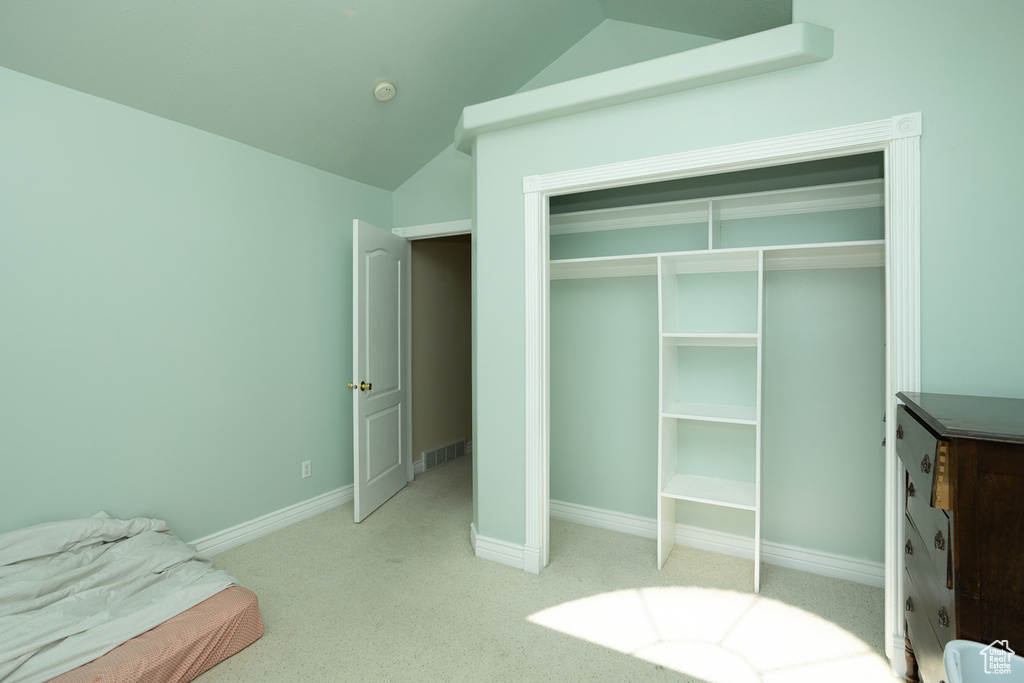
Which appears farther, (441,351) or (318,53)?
(441,351)

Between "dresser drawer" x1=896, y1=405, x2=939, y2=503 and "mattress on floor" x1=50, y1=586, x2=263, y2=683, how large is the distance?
94.4 inches

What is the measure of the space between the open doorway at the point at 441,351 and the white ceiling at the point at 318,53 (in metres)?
1.27

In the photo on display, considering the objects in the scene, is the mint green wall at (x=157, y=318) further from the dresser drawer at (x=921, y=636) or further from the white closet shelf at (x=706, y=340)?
the dresser drawer at (x=921, y=636)

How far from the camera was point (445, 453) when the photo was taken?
4.75 meters

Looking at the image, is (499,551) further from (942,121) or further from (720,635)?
(942,121)

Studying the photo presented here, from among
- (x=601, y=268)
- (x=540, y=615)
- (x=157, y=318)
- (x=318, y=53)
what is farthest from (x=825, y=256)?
(x=157, y=318)

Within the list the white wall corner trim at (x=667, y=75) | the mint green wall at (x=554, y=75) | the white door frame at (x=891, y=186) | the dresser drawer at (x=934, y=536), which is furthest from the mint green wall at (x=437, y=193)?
the dresser drawer at (x=934, y=536)

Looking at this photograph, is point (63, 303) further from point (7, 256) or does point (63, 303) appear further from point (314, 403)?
point (314, 403)

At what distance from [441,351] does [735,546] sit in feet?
9.67

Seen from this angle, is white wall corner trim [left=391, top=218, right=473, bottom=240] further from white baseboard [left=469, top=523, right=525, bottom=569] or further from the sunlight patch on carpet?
the sunlight patch on carpet

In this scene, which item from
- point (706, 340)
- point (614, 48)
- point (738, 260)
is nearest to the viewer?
point (738, 260)

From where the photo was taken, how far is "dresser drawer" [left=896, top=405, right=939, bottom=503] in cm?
130

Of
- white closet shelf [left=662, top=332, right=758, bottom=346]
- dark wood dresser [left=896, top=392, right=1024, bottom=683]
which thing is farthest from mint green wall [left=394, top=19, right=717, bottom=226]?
dark wood dresser [left=896, top=392, right=1024, bottom=683]

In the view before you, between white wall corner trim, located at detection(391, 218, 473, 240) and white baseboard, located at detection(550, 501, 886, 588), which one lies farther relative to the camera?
white wall corner trim, located at detection(391, 218, 473, 240)
